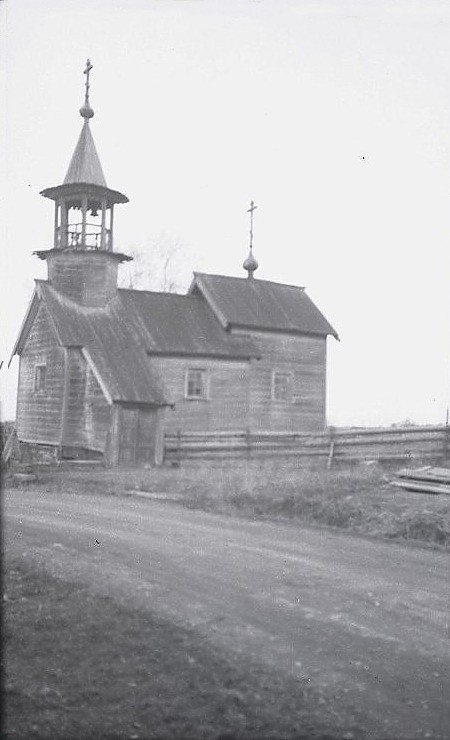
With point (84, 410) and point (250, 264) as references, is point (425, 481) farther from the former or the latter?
point (250, 264)

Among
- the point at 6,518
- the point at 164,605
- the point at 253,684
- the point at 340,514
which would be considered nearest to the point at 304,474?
the point at 340,514

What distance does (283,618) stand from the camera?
729 cm

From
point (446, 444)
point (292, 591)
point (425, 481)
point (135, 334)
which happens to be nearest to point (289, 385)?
point (135, 334)

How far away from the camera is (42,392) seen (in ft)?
93.0

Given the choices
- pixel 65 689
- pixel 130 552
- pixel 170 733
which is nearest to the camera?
pixel 170 733

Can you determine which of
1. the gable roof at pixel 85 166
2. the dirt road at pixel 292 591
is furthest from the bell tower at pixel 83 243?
the dirt road at pixel 292 591

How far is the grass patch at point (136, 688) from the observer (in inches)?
186

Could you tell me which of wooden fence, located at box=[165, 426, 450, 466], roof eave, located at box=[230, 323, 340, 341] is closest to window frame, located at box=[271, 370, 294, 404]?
roof eave, located at box=[230, 323, 340, 341]

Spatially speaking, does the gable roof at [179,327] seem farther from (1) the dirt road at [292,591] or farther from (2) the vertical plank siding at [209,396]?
(1) the dirt road at [292,591]

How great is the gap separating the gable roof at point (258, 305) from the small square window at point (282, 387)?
2099mm

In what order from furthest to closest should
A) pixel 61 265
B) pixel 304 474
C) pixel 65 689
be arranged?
pixel 61 265
pixel 304 474
pixel 65 689

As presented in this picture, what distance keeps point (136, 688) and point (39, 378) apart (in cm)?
2461

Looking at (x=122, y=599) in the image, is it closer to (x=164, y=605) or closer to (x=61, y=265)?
(x=164, y=605)

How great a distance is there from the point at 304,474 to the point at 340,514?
6479 mm
